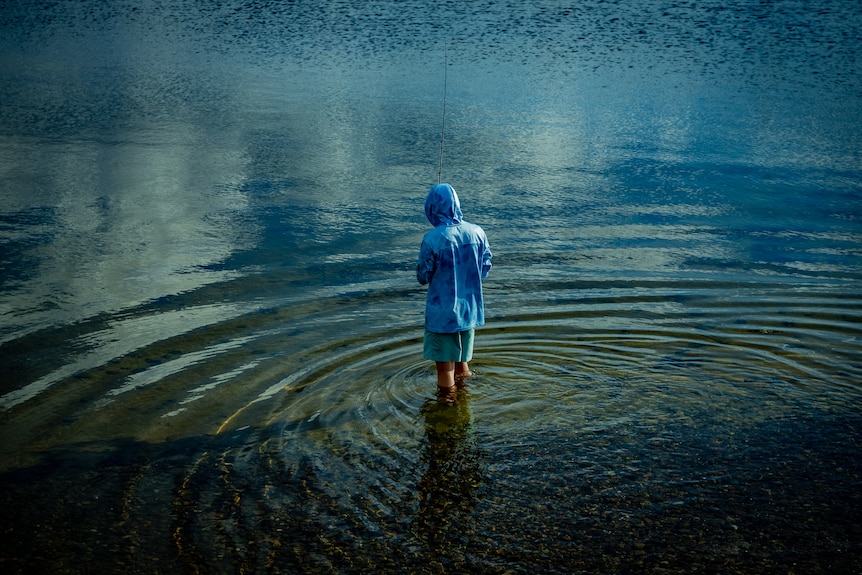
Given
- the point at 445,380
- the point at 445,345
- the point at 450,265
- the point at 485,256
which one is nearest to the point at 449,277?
the point at 450,265

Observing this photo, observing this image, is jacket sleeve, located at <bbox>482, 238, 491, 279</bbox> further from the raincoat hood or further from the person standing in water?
the raincoat hood

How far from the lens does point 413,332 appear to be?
6938mm

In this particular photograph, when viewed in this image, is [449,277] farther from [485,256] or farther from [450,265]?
[485,256]

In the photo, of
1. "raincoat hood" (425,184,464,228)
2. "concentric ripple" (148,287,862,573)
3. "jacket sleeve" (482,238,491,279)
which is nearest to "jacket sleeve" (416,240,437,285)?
"raincoat hood" (425,184,464,228)

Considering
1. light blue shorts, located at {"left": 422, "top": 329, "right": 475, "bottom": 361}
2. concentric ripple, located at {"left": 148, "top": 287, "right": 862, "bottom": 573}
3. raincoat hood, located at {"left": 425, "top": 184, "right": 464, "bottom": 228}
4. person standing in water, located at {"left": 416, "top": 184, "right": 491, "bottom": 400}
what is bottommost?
concentric ripple, located at {"left": 148, "top": 287, "right": 862, "bottom": 573}

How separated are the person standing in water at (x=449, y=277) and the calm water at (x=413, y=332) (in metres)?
0.39

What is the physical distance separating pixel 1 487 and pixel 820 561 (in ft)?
13.8

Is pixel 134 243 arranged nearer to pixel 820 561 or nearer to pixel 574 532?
pixel 574 532

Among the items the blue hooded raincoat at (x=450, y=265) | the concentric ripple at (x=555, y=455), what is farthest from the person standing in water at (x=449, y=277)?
the concentric ripple at (x=555, y=455)

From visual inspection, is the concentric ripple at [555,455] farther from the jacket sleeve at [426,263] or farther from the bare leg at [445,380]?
the jacket sleeve at [426,263]

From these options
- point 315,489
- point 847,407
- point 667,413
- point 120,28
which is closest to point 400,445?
point 315,489

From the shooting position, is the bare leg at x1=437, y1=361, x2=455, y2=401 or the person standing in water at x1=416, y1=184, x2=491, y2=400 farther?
the bare leg at x1=437, y1=361, x2=455, y2=401

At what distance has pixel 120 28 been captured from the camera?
22.2 metres

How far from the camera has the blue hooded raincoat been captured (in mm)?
5578
